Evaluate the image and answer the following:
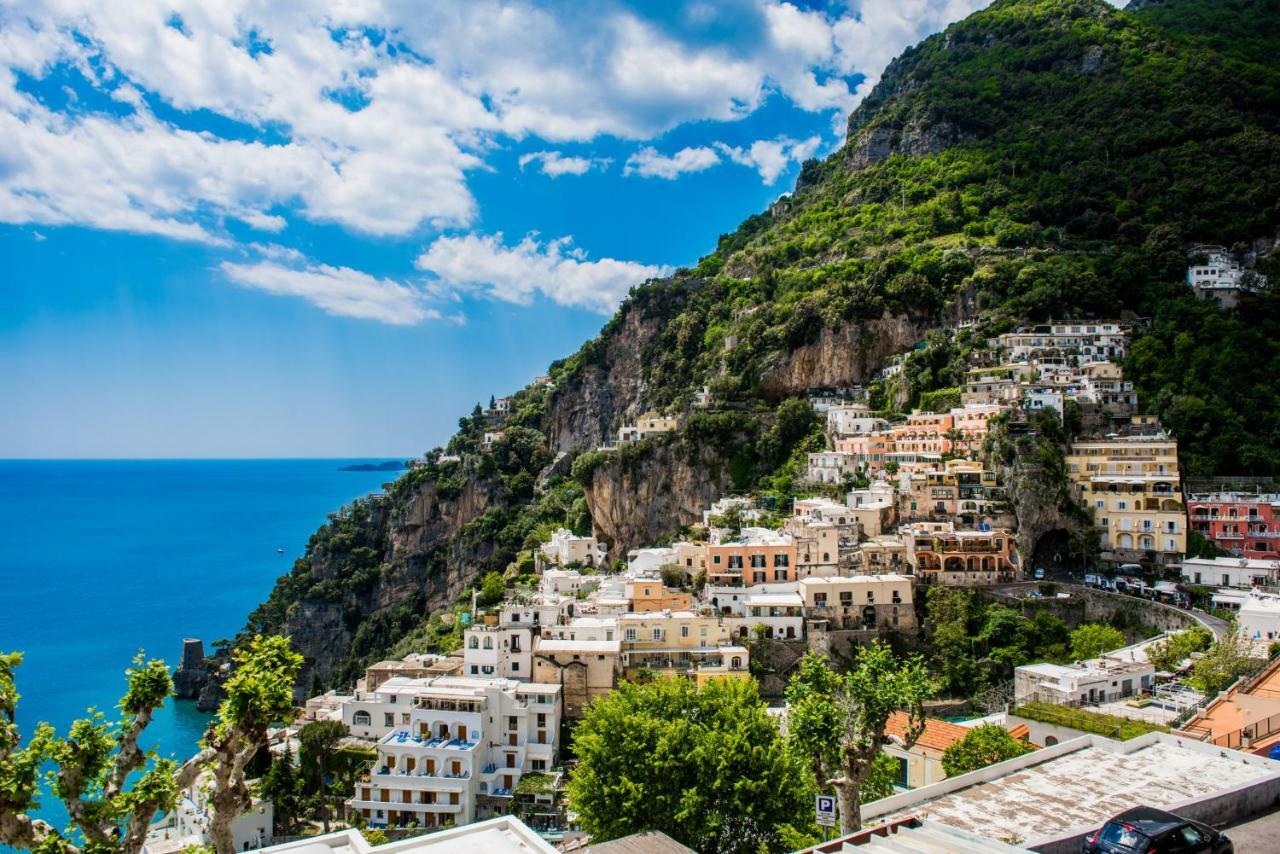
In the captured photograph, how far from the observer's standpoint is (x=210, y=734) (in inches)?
550

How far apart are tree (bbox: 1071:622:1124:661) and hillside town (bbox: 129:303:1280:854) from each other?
66.6 inches

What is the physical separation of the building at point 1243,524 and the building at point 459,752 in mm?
37743

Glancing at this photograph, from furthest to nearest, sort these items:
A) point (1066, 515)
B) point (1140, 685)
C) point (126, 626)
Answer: point (126, 626)
point (1066, 515)
point (1140, 685)

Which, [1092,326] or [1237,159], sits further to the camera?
[1237,159]

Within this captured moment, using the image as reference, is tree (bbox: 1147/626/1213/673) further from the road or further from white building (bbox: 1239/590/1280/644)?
the road

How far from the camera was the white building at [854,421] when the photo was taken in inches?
→ 2544

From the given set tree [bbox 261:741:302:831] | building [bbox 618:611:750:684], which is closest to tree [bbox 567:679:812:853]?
building [bbox 618:611:750:684]

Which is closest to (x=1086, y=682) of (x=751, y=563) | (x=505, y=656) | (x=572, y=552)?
(x=751, y=563)

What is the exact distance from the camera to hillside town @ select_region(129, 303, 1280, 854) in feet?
78.7

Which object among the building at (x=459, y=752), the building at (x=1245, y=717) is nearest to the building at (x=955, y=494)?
the building at (x=1245, y=717)

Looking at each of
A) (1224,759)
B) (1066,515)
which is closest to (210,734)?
(1224,759)

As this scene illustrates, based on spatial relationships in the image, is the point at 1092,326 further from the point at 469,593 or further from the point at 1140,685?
the point at 469,593

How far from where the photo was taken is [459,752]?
109 ft

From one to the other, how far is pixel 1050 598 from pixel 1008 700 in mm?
9461
